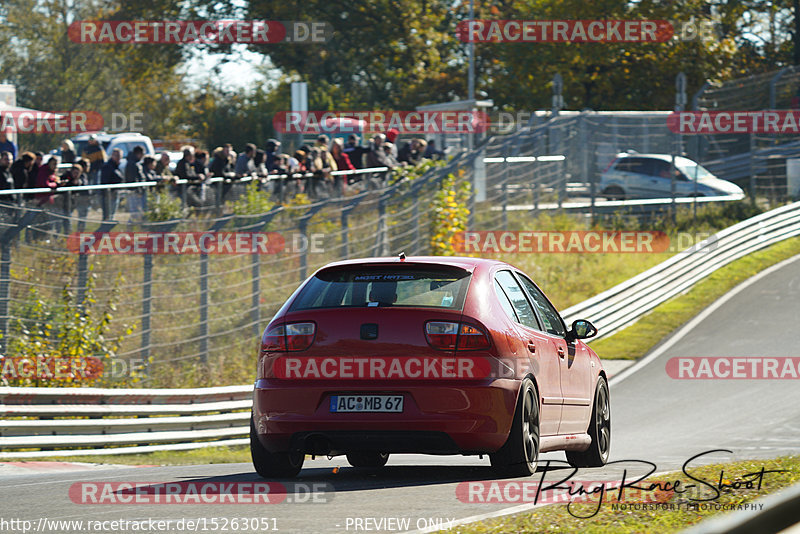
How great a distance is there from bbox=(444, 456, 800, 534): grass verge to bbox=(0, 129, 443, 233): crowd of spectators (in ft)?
29.2

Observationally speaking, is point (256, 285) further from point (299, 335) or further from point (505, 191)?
point (299, 335)

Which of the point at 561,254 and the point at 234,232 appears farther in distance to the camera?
the point at 561,254

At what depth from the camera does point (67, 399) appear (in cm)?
1317

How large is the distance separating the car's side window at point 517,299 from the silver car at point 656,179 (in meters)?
23.5

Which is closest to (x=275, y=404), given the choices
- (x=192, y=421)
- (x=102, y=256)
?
(x=192, y=421)

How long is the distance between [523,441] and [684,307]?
17.3 metres

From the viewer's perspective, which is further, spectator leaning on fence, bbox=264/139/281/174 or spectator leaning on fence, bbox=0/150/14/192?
spectator leaning on fence, bbox=264/139/281/174

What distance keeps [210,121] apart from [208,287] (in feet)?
128

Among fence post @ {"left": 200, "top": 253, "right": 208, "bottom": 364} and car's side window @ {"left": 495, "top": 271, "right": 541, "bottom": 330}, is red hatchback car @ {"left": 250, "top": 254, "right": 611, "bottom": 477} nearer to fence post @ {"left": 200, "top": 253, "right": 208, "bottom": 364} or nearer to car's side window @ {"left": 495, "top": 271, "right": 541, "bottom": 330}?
car's side window @ {"left": 495, "top": 271, "right": 541, "bottom": 330}

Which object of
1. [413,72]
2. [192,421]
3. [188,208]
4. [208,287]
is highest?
[413,72]

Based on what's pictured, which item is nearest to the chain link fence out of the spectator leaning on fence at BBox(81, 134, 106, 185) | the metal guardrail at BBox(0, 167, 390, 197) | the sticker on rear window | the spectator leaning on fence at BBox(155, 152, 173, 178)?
the metal guardrail at BBox(0, 167, 390, 197)

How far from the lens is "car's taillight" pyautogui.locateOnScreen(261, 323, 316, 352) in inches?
322

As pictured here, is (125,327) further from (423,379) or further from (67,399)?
(423,379)

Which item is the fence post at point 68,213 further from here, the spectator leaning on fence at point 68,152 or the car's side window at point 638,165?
the car's side window at point 638,165
